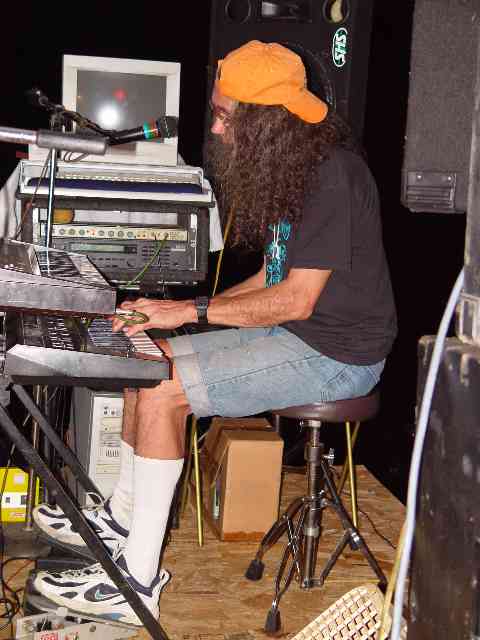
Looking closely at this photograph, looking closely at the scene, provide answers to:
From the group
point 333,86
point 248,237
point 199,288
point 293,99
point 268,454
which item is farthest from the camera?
point 199,288

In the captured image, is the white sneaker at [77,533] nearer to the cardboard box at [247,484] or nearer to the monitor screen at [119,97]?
the cardboard box at [247,484]

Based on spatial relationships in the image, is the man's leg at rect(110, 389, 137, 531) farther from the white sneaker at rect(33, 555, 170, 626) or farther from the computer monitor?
the computer monitor

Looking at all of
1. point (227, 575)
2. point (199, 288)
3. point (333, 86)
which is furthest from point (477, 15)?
point (199, 288)

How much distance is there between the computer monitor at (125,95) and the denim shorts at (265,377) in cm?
102

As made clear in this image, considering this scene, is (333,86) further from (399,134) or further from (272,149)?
(272,149)

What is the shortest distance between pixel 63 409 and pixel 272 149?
4.69ft

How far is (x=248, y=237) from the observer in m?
2.39

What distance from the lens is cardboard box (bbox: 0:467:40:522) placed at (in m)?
2.73

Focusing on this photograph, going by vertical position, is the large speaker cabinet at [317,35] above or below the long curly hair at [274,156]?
above

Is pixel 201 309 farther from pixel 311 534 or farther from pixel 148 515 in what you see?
pixel 311 534

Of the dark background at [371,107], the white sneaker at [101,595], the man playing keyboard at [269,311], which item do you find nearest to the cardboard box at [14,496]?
the man playing keyboard at [269,311]

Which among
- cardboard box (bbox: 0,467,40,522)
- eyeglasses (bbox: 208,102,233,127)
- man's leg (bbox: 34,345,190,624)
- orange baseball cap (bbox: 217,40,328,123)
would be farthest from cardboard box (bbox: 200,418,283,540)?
orange baseball cap (bbox: 217,40,328,123)

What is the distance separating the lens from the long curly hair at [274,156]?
2.12 metres

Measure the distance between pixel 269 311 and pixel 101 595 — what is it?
79cm
